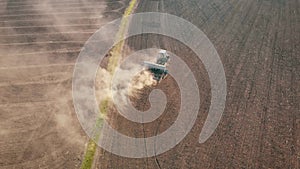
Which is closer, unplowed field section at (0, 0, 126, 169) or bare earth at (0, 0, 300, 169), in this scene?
bare earth at (0, 0, 300, 169)

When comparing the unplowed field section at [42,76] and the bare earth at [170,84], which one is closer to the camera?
the bare earth at [170,84]

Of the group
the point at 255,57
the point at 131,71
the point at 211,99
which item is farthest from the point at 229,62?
the point at 131,71

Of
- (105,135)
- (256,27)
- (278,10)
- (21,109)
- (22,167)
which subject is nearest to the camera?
(22,167)

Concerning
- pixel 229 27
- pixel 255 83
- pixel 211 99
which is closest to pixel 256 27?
pixel 229 27

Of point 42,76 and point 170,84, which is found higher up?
point 170,84

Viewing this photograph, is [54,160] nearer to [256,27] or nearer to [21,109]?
[21,109]

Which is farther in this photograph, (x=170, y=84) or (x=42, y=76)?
(x=42, y=76)

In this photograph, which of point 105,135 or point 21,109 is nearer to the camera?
point 105,135

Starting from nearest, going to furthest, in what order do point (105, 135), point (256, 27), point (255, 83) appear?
point (105, 135)
point (255, 83)
point (256, 27)
